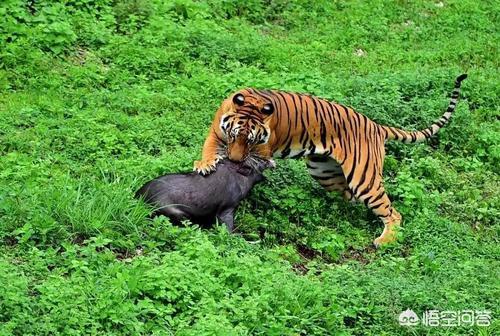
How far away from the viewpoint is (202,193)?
7586 millimetres

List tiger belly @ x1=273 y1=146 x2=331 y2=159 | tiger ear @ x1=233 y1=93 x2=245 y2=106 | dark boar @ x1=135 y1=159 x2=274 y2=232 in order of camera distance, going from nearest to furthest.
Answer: dark boar @ x1=135 y1=159 x2=274 y2=232
tiger ear @ x1=233 y1=93 x2=245 y2=106
tiger belly @ x1=273 y1=146 x2=331 y2=159

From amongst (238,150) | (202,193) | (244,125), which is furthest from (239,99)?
(202,193)

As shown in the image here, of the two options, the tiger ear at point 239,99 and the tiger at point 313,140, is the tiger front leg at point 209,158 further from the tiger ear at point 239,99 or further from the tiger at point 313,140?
the tiger ear at point 239,99

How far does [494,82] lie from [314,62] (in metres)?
2.32

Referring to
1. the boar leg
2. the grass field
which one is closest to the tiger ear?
the grass field

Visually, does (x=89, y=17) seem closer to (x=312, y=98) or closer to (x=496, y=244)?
(x=312, y=98)

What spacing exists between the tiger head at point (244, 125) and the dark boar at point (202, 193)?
0.55 ft

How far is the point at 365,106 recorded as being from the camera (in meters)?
10.2

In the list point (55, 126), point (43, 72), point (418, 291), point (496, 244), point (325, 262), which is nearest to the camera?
point (418, 291)

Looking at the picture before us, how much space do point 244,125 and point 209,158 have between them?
0.44m

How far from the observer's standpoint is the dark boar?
7422mm

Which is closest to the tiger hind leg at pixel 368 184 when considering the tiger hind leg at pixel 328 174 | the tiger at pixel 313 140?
the tiger at pixel 313 140

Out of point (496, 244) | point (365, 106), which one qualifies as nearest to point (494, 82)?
point (365, 106)

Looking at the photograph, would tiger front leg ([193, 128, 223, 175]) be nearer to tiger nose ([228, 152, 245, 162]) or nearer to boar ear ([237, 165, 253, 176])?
tiger nose ([228, 152, 245, 162])
